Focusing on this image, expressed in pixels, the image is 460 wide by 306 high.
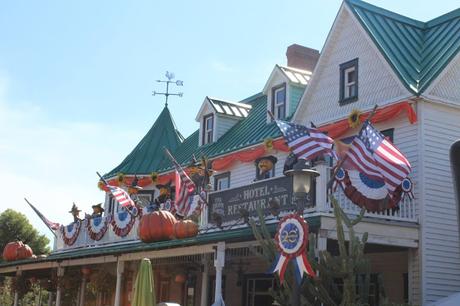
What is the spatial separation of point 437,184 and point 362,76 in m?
4.09

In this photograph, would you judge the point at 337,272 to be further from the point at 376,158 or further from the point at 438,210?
the point at 438,210

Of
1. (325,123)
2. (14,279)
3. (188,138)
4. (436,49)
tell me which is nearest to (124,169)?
(188,138)

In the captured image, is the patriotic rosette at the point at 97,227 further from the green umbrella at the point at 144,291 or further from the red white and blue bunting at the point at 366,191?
the red white and blue bunting at the point at 366,191

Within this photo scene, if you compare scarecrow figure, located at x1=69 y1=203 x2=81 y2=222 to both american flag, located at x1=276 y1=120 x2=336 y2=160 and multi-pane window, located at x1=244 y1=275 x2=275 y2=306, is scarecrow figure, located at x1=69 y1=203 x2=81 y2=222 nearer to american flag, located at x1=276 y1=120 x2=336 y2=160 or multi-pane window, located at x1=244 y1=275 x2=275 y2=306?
multi-pane window, located at x1=244 y1=275 x2=275 y2=306

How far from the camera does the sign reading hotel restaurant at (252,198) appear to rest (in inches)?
650

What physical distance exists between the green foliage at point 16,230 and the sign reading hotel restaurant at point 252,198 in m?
37.4

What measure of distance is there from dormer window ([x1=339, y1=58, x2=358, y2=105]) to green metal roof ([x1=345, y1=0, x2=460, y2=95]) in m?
1.23

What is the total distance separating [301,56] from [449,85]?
10.9 meters

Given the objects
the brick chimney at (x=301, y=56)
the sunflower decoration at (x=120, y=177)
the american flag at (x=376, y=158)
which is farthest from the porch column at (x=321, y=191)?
the sunflower decoration at (x=120, y=177)

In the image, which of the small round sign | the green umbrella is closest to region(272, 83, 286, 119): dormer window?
the green umbrella

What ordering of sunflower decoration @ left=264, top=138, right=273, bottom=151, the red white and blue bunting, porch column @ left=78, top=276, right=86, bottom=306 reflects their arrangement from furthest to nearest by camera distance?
porch column @ left=78, top=276, right=86, bottom=306, sunflower decoration @ left=264, top=138, right=273, bottom=151, the red white and blue bunting

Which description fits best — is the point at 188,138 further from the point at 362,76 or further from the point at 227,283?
the point at 362,76

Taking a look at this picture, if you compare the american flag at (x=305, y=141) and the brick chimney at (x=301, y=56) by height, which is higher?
the brick chimney at (x=301, y=56)

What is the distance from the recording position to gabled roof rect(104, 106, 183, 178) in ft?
106
